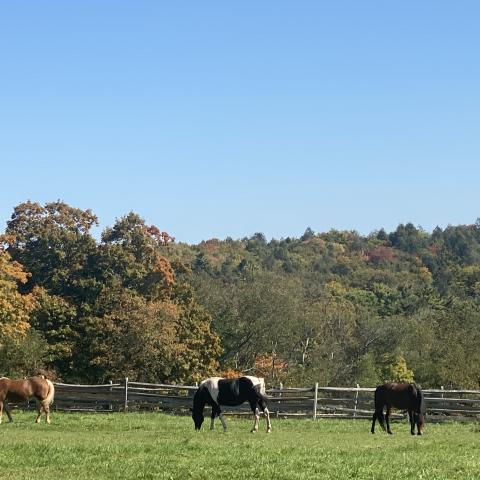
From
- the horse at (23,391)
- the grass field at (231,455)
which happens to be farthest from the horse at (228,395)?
→ the horse at (23,391)

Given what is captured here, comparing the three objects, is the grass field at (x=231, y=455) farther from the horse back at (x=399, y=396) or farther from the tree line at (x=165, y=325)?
the tree line at (x=165, y=325)

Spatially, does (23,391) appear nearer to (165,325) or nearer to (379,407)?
(379,407)

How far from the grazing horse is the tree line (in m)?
19.7

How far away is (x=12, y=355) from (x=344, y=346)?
3453 cm

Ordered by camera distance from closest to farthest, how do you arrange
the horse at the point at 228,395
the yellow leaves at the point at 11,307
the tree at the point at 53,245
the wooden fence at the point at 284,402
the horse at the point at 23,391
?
the horse at the point at 228,395, the horse at the point at 23,391, the wooden fence at the point at 284,402, the yellow leaves at the point at 11,307, the tree at the point at 53,245

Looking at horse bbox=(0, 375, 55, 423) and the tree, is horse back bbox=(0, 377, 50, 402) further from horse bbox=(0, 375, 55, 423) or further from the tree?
the tree

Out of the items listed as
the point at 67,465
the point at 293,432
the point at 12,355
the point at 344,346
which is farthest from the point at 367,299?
the point at 67,465

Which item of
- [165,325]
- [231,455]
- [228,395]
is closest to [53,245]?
[165,325]

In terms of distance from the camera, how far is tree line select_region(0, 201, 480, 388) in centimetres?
4272

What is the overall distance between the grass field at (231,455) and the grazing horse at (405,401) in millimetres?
546

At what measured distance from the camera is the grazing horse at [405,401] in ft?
70.8

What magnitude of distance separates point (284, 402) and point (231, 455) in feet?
51.7

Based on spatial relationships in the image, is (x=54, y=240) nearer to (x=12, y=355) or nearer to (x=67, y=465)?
(x=12, y=355)

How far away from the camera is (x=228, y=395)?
23000 millimetres
